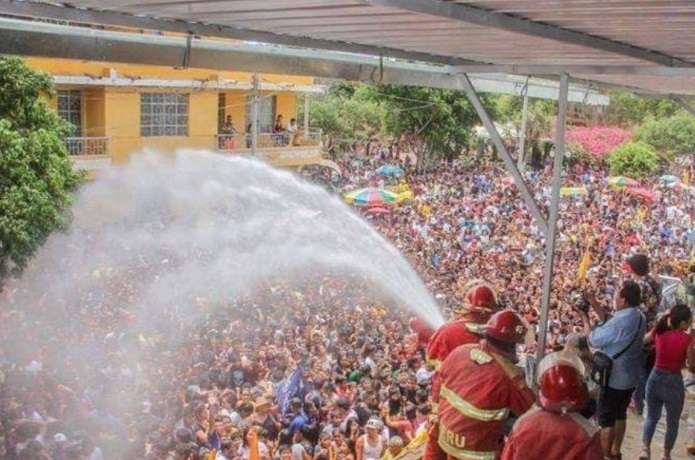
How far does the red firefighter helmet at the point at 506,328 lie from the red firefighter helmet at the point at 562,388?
1.71 feet

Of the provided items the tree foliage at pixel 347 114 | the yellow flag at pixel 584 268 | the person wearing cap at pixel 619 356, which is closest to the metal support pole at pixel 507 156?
the person wearing cap at pixel 619 356

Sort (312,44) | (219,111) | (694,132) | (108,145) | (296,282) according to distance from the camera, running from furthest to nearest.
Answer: (694,132) → (219,111) → (108,145) → (296,282) → (312,44)

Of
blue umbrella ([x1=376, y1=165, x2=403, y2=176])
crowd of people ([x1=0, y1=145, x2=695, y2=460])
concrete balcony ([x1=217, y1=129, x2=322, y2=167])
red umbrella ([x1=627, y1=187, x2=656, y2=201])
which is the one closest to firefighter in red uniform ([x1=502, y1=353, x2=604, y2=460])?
crowd of people ([x1=0, y1=145, x2=695, y2=460])

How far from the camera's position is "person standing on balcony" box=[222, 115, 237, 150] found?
19.9m

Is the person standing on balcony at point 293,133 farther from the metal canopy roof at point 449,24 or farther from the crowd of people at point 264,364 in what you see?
the metal canopy roof at point 449,24

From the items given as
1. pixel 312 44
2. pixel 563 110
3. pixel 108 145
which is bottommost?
pixel 108 145

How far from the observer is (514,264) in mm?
13984

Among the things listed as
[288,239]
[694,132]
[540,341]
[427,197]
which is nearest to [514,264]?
[288,239]

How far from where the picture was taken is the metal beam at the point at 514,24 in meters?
2.88

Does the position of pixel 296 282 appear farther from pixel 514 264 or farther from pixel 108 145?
pixel 108 145

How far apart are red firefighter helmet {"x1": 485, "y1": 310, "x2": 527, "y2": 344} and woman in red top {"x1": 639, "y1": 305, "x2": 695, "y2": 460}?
179 cm

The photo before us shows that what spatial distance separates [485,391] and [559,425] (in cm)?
58

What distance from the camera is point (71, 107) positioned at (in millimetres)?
17359

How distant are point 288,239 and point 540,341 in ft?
30.3
